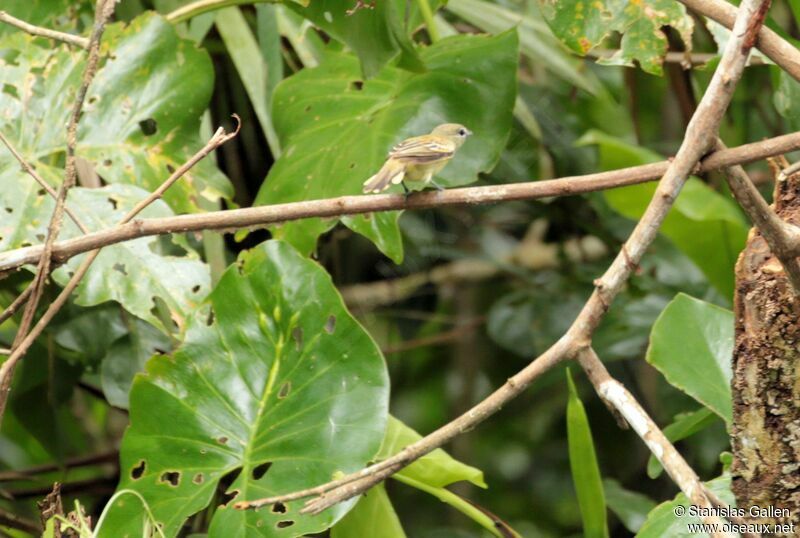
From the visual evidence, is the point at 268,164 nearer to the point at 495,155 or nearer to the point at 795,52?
the point at 495,155

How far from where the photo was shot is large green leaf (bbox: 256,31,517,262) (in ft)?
4.84

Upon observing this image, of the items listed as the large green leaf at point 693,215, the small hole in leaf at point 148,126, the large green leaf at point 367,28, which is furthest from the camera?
the large green leaf at point 693,215

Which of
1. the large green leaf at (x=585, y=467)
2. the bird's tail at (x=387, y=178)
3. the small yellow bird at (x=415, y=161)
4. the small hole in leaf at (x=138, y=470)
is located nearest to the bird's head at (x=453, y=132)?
the small yellow bird at (x=415, y=161)

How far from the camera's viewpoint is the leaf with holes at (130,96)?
1548 mm

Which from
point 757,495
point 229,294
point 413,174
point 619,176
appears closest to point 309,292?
point 229,294

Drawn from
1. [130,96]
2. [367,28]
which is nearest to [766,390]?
[367,28]

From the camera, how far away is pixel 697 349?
137 centimetres

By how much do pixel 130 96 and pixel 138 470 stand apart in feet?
1.97

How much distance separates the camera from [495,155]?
4.81 feet

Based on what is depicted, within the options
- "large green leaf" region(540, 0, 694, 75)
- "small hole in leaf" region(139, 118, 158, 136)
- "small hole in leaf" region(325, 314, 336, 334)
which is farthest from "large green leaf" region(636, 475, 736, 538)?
"small hole in leaf" region(139, 118, 158, 136)

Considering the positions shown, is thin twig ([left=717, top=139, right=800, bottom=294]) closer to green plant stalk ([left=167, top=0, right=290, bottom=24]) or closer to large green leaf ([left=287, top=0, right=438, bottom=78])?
large green leaf ([left=287, top=0, right=438, bottom=78])

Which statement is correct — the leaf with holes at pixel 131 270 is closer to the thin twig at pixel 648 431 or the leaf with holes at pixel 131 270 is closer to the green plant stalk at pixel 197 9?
the green plant stalk at pixel 197 9

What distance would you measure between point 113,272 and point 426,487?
0.53 meters

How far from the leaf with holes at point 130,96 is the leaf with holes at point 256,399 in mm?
260
